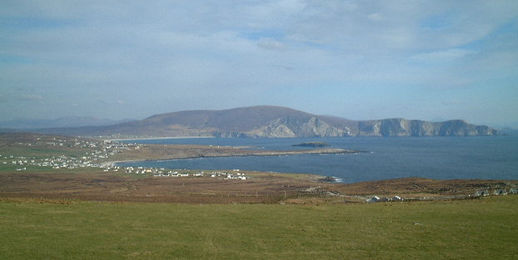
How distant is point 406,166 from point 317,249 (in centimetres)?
8989

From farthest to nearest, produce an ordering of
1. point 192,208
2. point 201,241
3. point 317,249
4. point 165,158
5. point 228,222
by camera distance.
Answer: point 165,158
point 192,208
point 228,222
point 201,241
point 317,249

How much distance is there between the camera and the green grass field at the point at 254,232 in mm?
14273

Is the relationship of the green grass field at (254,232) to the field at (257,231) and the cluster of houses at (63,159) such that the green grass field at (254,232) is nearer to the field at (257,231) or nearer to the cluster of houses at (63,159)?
the field at (257,231)

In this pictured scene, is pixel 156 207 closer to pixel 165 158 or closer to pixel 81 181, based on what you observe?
pixel 81 181

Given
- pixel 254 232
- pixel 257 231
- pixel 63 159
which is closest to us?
pixel 254 232

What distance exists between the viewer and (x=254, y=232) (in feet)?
57.8

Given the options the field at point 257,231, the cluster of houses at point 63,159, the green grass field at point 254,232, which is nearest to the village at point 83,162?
the cluster of houses at point 63,159

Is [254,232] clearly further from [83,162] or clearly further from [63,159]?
[63,159]

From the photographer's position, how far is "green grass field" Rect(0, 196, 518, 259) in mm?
14273

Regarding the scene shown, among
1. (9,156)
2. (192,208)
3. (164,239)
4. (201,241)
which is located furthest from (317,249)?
(9,156)

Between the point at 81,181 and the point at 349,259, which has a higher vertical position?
the point at 349,259

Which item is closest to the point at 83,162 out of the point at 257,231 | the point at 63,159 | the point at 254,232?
the point at 63,159

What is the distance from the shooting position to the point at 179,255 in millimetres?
14000

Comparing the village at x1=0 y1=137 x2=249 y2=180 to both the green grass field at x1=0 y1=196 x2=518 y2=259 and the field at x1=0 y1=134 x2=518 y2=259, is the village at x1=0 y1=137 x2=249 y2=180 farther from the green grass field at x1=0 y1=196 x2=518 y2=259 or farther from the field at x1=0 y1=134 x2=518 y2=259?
the green grass field at x1=0 y1=196 x2=518 y2=259
